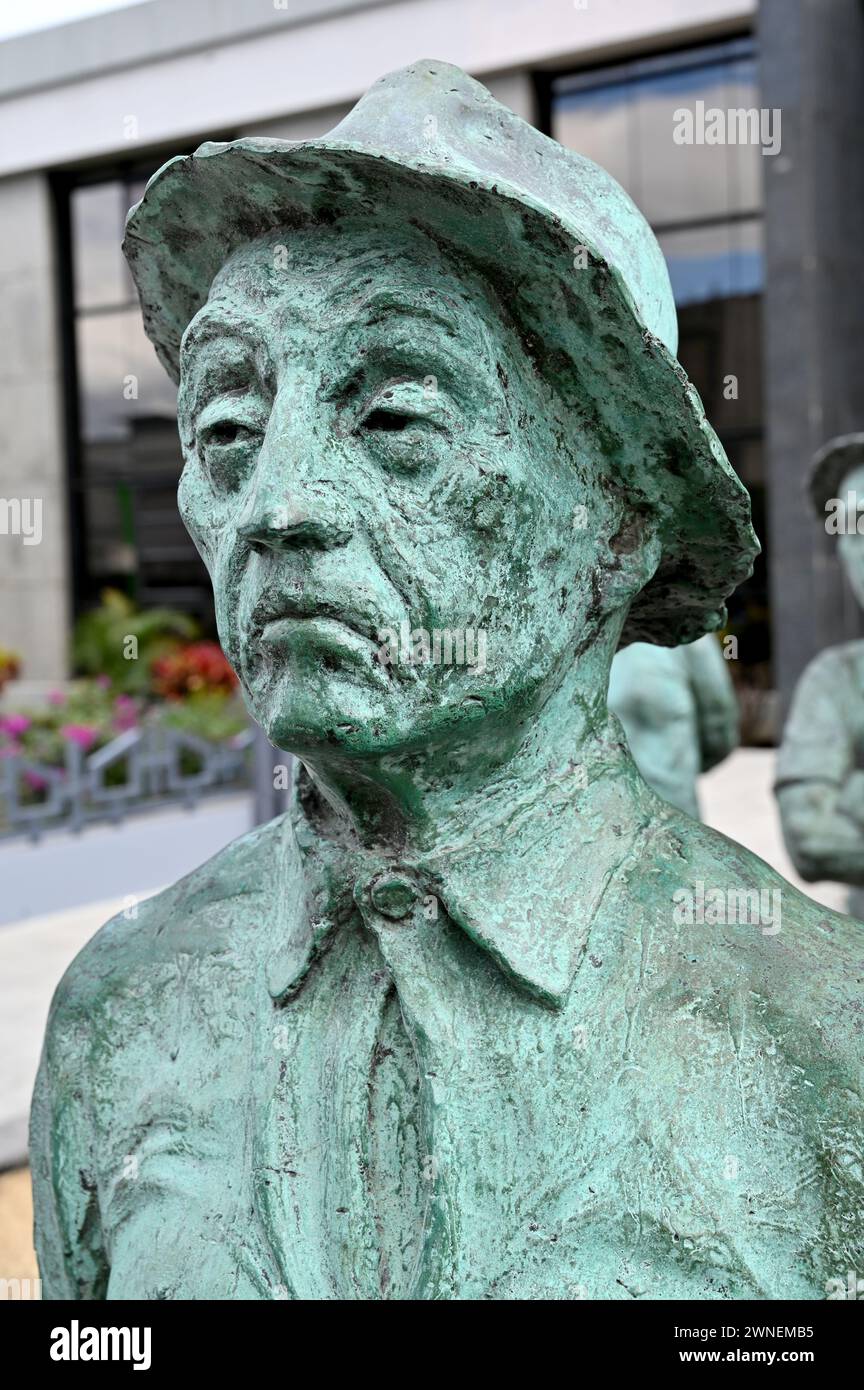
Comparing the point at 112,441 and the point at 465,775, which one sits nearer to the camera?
the point at 465,775

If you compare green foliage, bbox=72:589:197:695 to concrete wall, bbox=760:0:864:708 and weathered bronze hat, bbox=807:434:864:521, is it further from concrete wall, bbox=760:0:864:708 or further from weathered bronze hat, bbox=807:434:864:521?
weathered bronze hat, bbox=807:434:864:521

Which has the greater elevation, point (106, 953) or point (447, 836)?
point (447, 836)

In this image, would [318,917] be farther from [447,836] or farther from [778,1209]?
[778,1209]

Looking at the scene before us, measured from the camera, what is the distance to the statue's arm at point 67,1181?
5.12ft

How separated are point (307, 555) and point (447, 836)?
31cm

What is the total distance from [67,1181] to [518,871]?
66 cm

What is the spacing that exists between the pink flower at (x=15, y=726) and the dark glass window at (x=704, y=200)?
849cm

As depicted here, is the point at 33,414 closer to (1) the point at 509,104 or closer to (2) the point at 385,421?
(1) the point at 509,104

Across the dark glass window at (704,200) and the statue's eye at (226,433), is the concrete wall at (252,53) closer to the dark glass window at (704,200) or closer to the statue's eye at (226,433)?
the dark glass window at (704,200)

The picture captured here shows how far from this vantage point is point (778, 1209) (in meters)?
1.25

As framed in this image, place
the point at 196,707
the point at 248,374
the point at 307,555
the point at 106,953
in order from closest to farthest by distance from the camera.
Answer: the point at 307,555 → the point at 248,374 → the point at 106,953 → the point at 196,707

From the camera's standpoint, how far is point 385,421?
1258 mm

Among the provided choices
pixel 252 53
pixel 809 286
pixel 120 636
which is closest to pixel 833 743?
pixel 809 286

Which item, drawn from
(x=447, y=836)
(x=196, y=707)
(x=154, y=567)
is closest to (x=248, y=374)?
(x=447, y=836)
